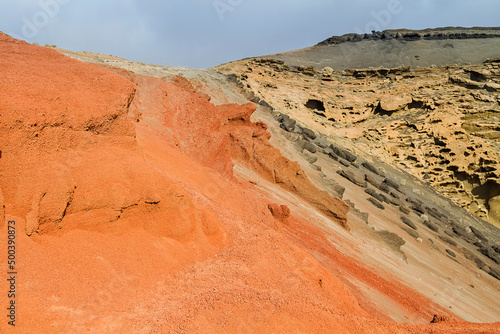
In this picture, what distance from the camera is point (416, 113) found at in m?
25.2

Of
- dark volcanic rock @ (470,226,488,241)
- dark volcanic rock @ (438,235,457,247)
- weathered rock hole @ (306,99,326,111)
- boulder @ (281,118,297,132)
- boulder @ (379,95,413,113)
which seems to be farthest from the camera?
weathered rock hole @ (306,99,326,111)

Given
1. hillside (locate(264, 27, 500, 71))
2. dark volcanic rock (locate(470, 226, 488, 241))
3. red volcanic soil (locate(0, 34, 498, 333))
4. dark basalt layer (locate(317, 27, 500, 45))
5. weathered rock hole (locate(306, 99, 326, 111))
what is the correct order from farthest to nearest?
dark basalt layer (locate(317, 27, 500, 45)), hillside (locate(264, 27, 500, 71)), weathered rock hole (locate(306, 99, 326, 111)), dark volcanic rock (locate(470, 226, 488, 241)), red volcanic soil (locate(0, 34, 498, 333))

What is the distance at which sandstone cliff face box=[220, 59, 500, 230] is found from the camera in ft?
73.0

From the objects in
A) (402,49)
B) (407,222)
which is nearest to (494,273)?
(407,222)

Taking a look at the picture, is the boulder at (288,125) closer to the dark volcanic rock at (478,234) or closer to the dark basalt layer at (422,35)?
the dark volcanic rock at (478,234)

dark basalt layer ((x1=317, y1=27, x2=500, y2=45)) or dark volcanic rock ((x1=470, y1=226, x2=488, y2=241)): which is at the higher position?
dark basalt layer ((x1=317, y1=27, x2=500, y2=45))

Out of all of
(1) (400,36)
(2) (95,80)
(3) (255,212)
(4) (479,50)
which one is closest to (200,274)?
(3) (255,212)

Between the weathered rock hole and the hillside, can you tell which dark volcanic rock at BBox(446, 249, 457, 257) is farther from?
the hillside

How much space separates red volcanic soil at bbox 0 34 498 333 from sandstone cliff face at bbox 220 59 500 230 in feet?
62.2

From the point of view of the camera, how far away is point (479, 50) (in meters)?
40.1

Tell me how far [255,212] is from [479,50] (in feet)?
155

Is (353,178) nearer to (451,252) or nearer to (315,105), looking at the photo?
(451,252)

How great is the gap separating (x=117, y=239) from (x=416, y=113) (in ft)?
87.8

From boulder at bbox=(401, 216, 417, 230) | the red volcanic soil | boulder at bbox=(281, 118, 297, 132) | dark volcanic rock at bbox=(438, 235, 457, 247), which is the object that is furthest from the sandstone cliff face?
the red volcanic soil
